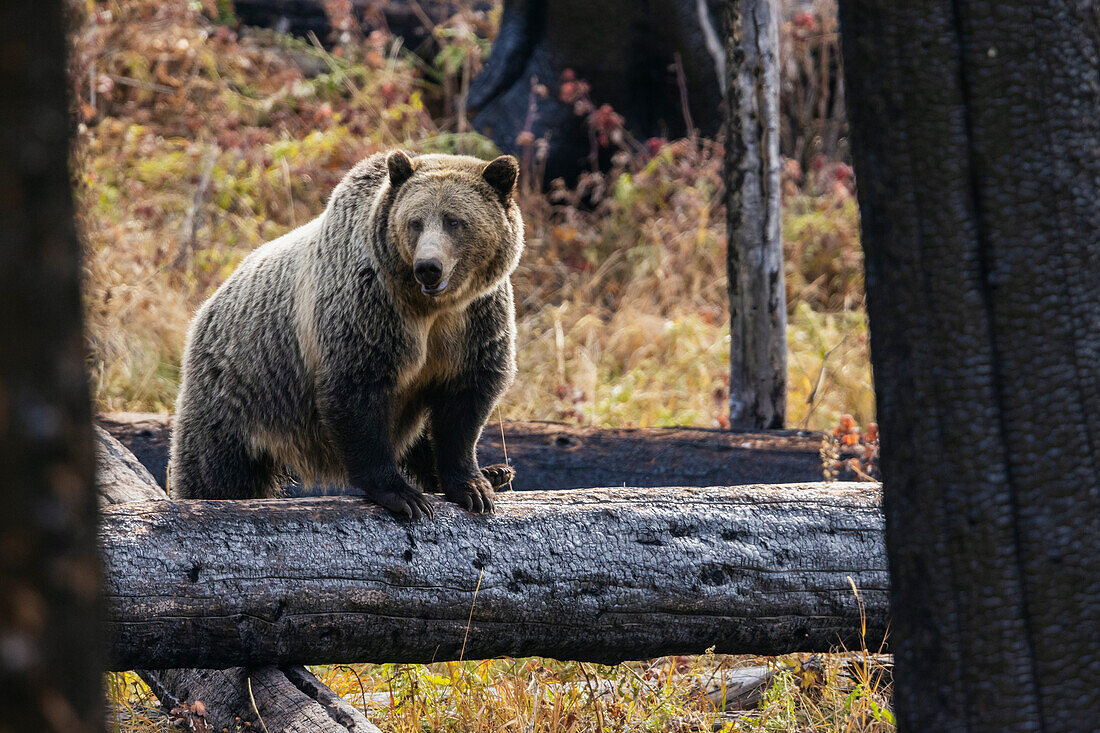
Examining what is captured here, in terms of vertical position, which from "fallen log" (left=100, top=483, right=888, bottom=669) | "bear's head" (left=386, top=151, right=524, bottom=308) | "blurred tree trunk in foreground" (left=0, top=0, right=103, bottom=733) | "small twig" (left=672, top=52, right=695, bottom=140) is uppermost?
"small twig" (left=672, top=52, right=695, bottom=140)

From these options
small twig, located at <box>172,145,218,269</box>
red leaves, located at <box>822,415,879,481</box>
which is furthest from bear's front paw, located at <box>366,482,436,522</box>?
small twig, located at <box>172,145,218,269</box>

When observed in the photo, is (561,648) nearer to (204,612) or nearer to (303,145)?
(204,612)

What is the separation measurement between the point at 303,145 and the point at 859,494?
698cm

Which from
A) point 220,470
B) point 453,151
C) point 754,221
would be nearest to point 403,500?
point 220,470

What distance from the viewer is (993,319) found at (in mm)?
1675

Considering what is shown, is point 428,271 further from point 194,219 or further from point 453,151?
point 453,151

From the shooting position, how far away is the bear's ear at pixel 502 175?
3.58 meters

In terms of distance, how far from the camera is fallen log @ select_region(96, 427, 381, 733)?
271 centimetres

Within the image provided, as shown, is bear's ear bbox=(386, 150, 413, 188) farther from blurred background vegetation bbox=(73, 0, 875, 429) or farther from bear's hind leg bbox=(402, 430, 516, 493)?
blurred background vegetation bbox=(73, 0, 875, 429)

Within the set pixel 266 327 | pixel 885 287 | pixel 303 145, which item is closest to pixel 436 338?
pixel 266 327

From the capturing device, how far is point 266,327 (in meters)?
3.90

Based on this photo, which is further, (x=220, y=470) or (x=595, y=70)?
(x=595, y=70)

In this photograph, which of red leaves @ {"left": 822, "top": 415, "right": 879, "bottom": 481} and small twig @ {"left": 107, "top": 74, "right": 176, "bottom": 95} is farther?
small twig @ {"left": 107, "top": 74, "right": 176, "bottom": 95}

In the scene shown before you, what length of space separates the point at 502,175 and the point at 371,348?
0.83 meters
